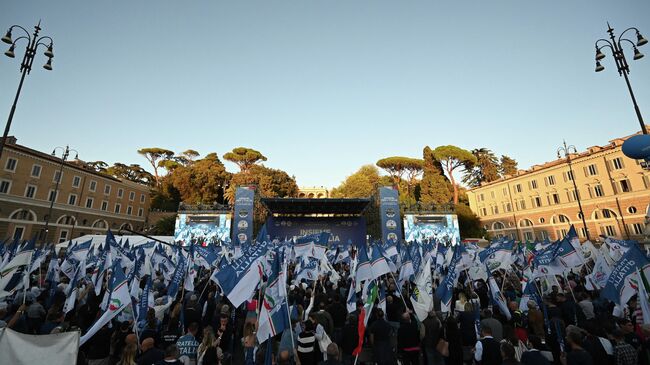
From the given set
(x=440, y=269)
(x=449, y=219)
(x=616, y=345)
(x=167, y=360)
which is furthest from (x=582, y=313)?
(x=449, y=219)

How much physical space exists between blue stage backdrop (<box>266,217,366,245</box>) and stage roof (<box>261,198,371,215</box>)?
1.17 metres

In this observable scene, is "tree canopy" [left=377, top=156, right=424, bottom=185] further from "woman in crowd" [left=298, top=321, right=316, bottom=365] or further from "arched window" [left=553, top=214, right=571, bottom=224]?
"woman in crowd" [left=298, top=321, right=316, bottom=365]

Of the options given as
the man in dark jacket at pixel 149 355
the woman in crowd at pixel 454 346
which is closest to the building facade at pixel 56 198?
the man in dark jacket at pixel 149 355

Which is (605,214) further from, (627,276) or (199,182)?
(199,182)

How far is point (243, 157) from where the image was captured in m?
58.7

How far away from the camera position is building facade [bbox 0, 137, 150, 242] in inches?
1310

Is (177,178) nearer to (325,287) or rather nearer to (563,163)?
(325,287)

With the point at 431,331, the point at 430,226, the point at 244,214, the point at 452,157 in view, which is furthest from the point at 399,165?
the point at 431,331

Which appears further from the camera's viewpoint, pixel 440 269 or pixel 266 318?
pixel 440 269

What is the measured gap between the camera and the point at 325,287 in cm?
1141

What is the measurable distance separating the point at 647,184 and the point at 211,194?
5588 cm

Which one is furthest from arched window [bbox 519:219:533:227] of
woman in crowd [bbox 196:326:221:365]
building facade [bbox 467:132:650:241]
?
woman in crowd [bbox 196:326:221:365]

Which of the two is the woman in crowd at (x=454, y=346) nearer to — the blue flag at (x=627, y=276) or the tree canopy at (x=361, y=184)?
the blue flag at (x=627, y=276)

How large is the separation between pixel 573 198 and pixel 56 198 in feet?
213
